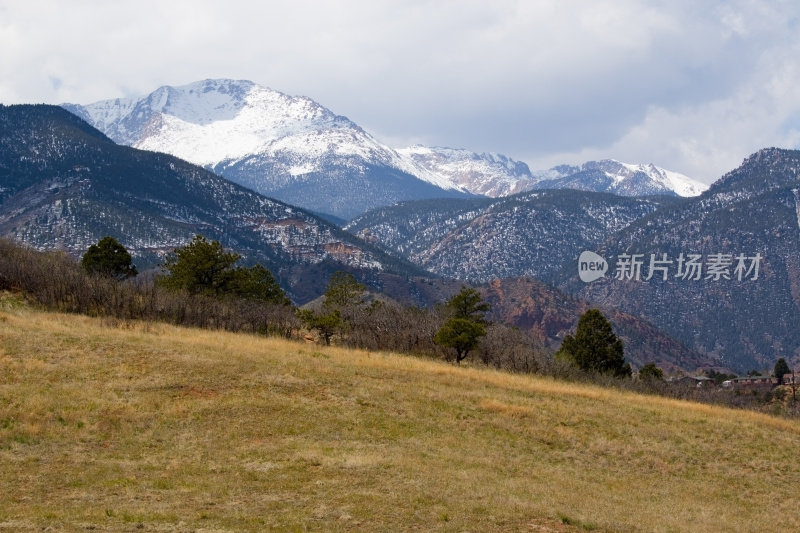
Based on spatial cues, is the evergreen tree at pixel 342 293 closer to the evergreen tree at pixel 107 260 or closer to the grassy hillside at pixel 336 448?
the evergreen tree at pixel 107 260

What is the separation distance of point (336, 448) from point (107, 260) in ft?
193

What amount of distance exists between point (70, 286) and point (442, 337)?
33590mm

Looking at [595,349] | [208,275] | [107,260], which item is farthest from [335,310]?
[595,349]

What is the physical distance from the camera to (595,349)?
282 ft

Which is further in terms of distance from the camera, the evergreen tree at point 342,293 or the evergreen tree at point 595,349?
the evergreen tree at point 342,293

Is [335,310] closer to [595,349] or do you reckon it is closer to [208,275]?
[208,275]

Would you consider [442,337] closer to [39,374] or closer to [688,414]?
[688,414]

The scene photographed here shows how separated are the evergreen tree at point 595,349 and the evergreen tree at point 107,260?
4903 centimetres

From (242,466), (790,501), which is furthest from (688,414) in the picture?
(242,466)

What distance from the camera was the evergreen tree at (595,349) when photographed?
8569 cm

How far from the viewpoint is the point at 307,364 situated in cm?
4550

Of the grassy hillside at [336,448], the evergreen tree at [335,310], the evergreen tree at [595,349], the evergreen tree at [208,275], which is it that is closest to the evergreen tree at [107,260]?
the evergreen tree at [208,275]

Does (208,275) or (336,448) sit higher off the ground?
(208,275)

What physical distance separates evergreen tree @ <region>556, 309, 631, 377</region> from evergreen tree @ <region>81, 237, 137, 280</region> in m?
49.0
